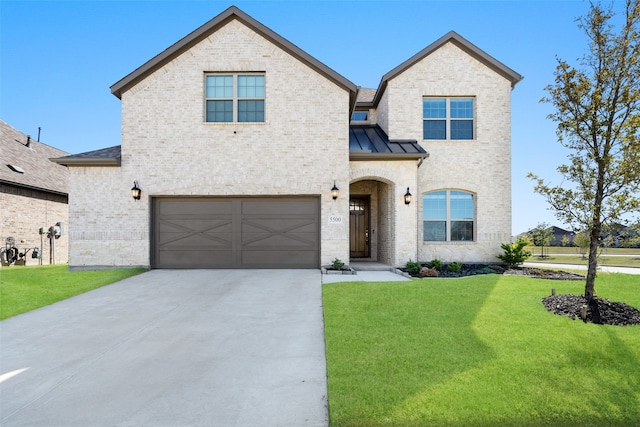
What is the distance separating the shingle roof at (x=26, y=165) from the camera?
53.7ft

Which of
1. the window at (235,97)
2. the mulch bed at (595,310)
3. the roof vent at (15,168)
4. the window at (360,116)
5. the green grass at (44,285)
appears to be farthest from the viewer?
the roof vent at (15,168)

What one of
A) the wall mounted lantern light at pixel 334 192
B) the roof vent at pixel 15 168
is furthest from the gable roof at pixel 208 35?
the roof vent at pixel 15 168

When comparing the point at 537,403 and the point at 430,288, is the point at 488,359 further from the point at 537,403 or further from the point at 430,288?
the point at 430,288

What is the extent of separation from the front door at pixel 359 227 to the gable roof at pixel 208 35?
5.06 m

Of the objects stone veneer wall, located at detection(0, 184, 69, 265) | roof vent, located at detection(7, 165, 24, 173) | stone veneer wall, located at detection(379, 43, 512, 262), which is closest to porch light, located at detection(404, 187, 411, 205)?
stone veneer wall, located at detection(379, 43, 512, 262)

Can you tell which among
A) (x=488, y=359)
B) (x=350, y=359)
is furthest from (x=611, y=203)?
(x=350, y=359)

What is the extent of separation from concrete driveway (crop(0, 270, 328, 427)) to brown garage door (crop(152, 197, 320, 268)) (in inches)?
137

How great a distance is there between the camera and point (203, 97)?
11.5m

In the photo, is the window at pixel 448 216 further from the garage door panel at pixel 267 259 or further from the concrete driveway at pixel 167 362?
the concrete driveway at pixel 167 362

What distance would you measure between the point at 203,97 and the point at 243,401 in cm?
1029

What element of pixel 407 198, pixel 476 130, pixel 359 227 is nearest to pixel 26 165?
pixel 359 227

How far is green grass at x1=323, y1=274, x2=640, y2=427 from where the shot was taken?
10.8 feet

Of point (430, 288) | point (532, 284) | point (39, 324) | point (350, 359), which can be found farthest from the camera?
point (532, 284)

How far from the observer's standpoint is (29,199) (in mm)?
16953
